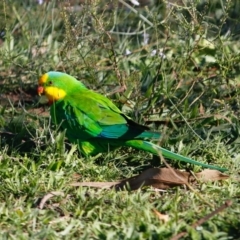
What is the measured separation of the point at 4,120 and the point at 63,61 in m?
0.78

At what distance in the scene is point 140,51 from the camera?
6.59 meters

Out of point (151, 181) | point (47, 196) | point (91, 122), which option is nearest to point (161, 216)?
point (151, 181)

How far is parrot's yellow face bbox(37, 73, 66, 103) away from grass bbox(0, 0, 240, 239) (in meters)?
0.22

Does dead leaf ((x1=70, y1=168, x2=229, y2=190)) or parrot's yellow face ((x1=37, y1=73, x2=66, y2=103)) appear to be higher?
parrot's yellow face ((x1=37, y1=73, x2=66, y2=103))

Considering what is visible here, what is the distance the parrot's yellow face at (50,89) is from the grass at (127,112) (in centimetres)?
22

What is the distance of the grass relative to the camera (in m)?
3.96

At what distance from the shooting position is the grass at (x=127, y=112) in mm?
3963

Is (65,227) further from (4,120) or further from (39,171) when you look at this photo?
(4,120)

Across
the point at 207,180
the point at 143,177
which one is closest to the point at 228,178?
the point at 207,180

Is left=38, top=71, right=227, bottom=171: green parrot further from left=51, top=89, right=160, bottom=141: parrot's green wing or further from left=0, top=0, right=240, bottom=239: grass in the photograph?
left=0, top=0, right=240, bottom=239: grass

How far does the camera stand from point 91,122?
4961 millimetres

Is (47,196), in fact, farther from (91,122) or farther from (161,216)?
(91,122)

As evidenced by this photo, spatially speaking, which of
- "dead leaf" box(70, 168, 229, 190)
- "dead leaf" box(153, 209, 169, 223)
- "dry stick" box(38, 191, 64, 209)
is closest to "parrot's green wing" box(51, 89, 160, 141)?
"dead leaf" box(70, 168, 229, 190)

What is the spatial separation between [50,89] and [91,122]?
45 centimetres
